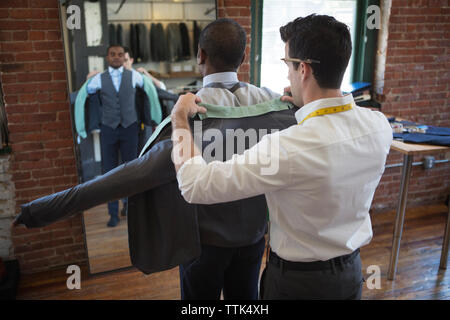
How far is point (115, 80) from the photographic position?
9.37ft

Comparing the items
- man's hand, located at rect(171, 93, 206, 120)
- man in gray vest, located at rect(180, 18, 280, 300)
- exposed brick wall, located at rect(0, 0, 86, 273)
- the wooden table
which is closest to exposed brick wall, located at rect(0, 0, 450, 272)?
exposed brick wall, located at rect(0, 0, 86, 273)

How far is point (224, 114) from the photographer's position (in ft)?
4.68

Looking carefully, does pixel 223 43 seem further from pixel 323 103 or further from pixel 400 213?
pixel 400 213

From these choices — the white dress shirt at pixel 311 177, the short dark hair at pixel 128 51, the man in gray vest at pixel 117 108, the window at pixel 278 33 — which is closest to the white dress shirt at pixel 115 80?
the man in gray vest at pixel 117 108

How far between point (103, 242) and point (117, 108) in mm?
1082

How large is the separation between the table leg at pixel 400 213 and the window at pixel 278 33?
1.38 metres

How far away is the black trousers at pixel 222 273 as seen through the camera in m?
1.64

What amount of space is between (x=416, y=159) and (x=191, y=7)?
277 centimetres

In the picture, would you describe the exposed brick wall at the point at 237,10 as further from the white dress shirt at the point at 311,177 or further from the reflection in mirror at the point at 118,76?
the white dress shirt at the point at 311,177

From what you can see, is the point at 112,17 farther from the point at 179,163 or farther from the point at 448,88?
the point at 448,88

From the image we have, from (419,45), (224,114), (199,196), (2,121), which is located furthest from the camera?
(419,45)

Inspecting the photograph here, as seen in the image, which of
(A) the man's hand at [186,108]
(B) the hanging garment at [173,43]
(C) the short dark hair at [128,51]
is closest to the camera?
(A) the man's hand at [186,108]

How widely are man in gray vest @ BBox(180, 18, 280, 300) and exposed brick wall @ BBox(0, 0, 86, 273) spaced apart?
1.62m
